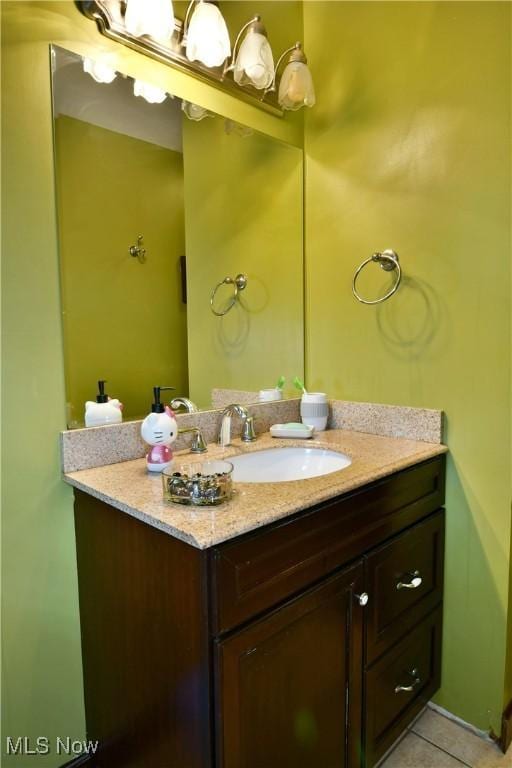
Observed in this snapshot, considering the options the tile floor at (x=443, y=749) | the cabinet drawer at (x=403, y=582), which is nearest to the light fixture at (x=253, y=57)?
the cabinet drawer at (x=403, y=582)

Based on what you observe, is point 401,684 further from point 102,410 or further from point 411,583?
point 102,410

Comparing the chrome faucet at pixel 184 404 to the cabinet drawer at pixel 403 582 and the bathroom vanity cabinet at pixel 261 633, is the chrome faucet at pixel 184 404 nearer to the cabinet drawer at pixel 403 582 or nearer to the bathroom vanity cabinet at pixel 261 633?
the bathroom vanity cabinet at pixel 261 633

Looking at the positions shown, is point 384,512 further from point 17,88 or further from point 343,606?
point 17,88

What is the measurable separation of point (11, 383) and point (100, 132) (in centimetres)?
72

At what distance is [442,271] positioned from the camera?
4.65ft

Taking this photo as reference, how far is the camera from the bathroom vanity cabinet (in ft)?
2.73

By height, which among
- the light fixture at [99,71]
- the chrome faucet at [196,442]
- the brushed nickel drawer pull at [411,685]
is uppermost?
the light fixture at [99,71]

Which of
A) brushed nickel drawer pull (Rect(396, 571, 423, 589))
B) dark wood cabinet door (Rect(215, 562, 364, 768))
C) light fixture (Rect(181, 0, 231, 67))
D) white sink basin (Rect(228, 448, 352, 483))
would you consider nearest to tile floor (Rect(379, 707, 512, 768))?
dark wood cabinet door (Rect(215, 562, 364, 768))

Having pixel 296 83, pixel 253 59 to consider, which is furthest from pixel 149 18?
pixel 296 83

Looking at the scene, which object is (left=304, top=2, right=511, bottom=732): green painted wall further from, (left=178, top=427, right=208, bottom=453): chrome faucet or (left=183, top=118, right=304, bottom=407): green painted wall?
(left=178, top=427, right=208, bottom=453): chrome faucet

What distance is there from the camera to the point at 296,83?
5.10 feet

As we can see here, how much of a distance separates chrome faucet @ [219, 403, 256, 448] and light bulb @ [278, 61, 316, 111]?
107 centimetres

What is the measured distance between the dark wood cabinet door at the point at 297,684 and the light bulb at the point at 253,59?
59.7 inches

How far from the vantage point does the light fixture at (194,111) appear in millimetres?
1413
